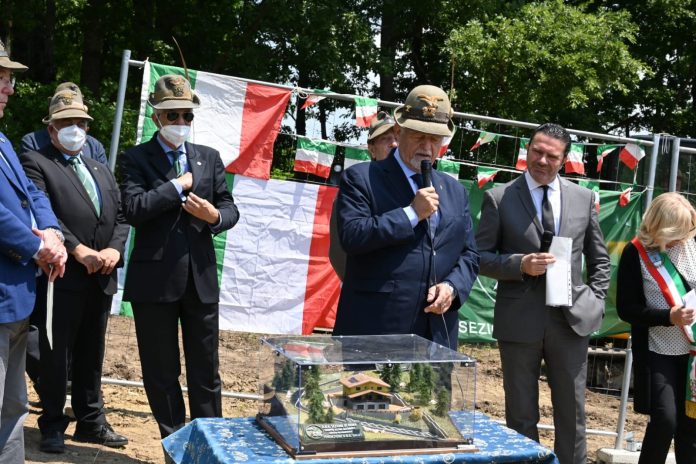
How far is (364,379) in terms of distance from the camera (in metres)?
3.07

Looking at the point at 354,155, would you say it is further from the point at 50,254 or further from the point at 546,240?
the point at 50,254

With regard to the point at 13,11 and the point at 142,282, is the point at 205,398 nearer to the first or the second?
the point at 142,282

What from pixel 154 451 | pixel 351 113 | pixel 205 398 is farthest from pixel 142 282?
pixel 351 113

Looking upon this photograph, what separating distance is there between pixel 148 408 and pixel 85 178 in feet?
6.94

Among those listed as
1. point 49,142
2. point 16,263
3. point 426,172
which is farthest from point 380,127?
point 16,263

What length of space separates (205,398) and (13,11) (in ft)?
37.9

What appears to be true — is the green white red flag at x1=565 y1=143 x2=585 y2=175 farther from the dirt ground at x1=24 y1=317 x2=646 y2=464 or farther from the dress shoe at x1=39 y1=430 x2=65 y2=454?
the dress shoe at x1=39 y1=430 x2=65 y2=454

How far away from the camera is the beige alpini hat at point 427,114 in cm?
424

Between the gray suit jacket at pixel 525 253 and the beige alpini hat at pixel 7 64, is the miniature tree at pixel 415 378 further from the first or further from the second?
the beige alpini hat at pixel 7 64

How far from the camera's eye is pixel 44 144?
5.99m

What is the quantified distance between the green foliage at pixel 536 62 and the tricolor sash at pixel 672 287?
32.9 ft

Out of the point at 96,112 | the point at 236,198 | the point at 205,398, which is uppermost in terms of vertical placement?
the point at 96,112

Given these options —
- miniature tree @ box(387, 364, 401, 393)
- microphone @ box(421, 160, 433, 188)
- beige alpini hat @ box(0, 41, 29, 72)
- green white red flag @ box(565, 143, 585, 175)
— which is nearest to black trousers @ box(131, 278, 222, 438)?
beige alpini hat @ box(0, 41, 29, 72)

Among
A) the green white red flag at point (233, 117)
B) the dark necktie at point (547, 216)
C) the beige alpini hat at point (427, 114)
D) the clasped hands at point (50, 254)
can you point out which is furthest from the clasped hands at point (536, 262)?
the clasped hands at point (50, 254)
